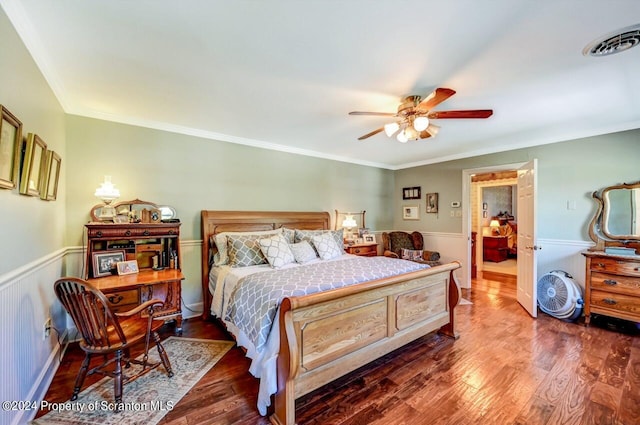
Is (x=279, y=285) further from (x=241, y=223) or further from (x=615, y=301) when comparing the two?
(x=615, y=301)

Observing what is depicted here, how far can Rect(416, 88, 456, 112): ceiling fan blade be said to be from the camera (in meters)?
1.93

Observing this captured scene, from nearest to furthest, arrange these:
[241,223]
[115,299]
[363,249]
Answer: [115,299]
[241,223]
[363,249]

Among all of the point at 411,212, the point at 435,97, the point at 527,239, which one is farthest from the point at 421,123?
the point at 411,212

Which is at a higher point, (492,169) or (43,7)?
(43,7)

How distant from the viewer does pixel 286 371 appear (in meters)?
1.70

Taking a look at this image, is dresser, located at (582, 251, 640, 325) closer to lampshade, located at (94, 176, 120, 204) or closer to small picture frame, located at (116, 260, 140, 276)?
small picture frame, located at (116, 260, 140, 276)

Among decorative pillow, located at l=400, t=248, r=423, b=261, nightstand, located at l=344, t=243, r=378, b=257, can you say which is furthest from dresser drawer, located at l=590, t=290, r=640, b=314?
nightstand, located at l=344, t=243, r=378, b=257

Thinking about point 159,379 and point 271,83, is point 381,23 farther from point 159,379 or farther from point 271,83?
point 159,379

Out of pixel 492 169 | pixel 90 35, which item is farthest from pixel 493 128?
pixel 90 35

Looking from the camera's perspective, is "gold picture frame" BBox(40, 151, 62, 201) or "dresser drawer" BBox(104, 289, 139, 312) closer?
"gold picture frame" BBox(40, 151, 62, 201)

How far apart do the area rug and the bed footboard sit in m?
0.85

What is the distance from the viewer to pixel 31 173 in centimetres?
173

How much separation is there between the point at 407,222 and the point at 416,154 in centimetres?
158

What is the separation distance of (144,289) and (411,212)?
4867mm
